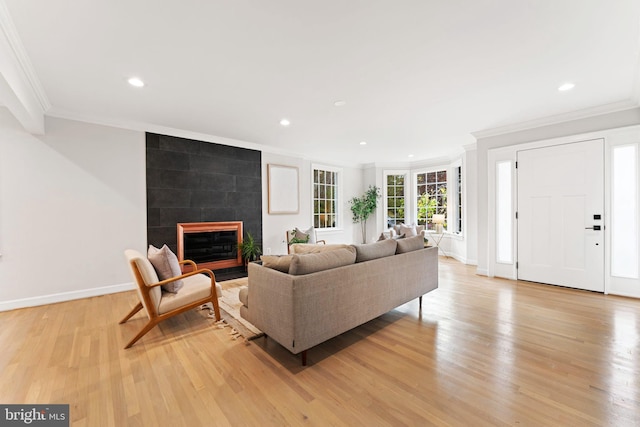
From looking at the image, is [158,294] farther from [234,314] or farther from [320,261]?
[320,261]

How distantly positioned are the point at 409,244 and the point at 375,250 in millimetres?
690

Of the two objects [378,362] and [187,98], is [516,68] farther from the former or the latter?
[187,98]

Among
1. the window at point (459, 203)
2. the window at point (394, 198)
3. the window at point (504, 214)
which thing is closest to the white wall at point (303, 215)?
the window at point (394, 198)

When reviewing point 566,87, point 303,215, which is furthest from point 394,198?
point 566,87

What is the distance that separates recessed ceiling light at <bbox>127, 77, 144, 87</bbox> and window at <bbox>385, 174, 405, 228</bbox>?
6.30m

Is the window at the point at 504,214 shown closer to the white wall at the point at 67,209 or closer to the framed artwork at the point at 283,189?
the framed artwork at the point at 283,189

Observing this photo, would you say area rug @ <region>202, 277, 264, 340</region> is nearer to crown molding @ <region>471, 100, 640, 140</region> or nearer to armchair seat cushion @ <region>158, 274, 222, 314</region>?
armchair seat cushion @ <region>158, 274, 222, 314</region>

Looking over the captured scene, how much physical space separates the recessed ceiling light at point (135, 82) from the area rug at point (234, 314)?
8.97 feet

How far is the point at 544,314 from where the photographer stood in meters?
3.04

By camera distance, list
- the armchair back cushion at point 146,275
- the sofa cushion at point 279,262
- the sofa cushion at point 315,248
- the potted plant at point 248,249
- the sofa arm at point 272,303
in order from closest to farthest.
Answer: the sofa arm at point 272,303 → the sofa cushion at point 279,262 → the armchair back cushion at point 146,275 → the sofa cushion at point 315,248 → the potted plant at point 248,249

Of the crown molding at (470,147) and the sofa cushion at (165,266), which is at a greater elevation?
the crown molding at (470,147)

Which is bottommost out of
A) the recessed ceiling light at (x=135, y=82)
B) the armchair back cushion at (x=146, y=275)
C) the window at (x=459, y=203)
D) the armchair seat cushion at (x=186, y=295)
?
the armchair seat cushion at (x=186, y=295)

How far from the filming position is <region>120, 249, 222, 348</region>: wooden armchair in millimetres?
2434

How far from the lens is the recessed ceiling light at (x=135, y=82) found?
9.01 feet
